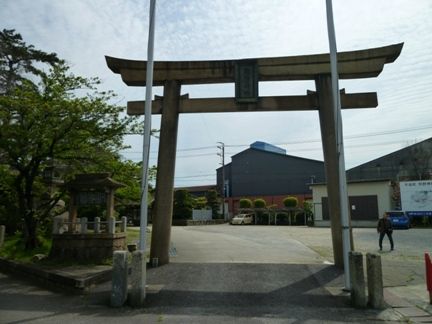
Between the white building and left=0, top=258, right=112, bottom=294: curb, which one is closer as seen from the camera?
left=0, top=258, right=112, bottom=294: curb

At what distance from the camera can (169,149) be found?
12.9 m

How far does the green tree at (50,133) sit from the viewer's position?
45.5 ft

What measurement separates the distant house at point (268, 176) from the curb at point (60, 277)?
187 ft

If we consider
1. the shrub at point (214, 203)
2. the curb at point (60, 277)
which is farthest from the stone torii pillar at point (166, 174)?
the shrub at point (214, 203)

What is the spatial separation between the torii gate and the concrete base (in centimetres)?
307

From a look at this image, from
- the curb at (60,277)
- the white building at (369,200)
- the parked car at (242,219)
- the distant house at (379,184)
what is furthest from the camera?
the parked car at (242,219)

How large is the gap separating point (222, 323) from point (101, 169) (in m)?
10.4

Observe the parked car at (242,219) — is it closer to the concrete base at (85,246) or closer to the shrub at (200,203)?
the shrub at (200,203)

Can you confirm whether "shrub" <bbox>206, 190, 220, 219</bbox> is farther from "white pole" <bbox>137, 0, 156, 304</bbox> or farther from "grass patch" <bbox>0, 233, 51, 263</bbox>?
"white pole" <bbox>137, 0, 156, 304</bbox>


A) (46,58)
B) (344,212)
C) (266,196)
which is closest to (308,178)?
(266,196)

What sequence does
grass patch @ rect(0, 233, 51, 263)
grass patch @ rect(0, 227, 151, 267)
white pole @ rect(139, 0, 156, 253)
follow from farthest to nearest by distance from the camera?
1. grass patch @ rect(0, 233, 51, 263)
2. grass patch @ rect(0, 227, 151, 267)
3. white pole @ rect(139, 0, 156, 253)

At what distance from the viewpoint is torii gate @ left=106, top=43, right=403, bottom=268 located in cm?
1248

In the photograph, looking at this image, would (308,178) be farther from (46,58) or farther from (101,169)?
(101,169)

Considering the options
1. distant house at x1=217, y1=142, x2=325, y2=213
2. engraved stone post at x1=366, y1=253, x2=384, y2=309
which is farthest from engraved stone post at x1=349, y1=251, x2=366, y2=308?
distant house at x1=217, y1=142, x2=325, y2=213
